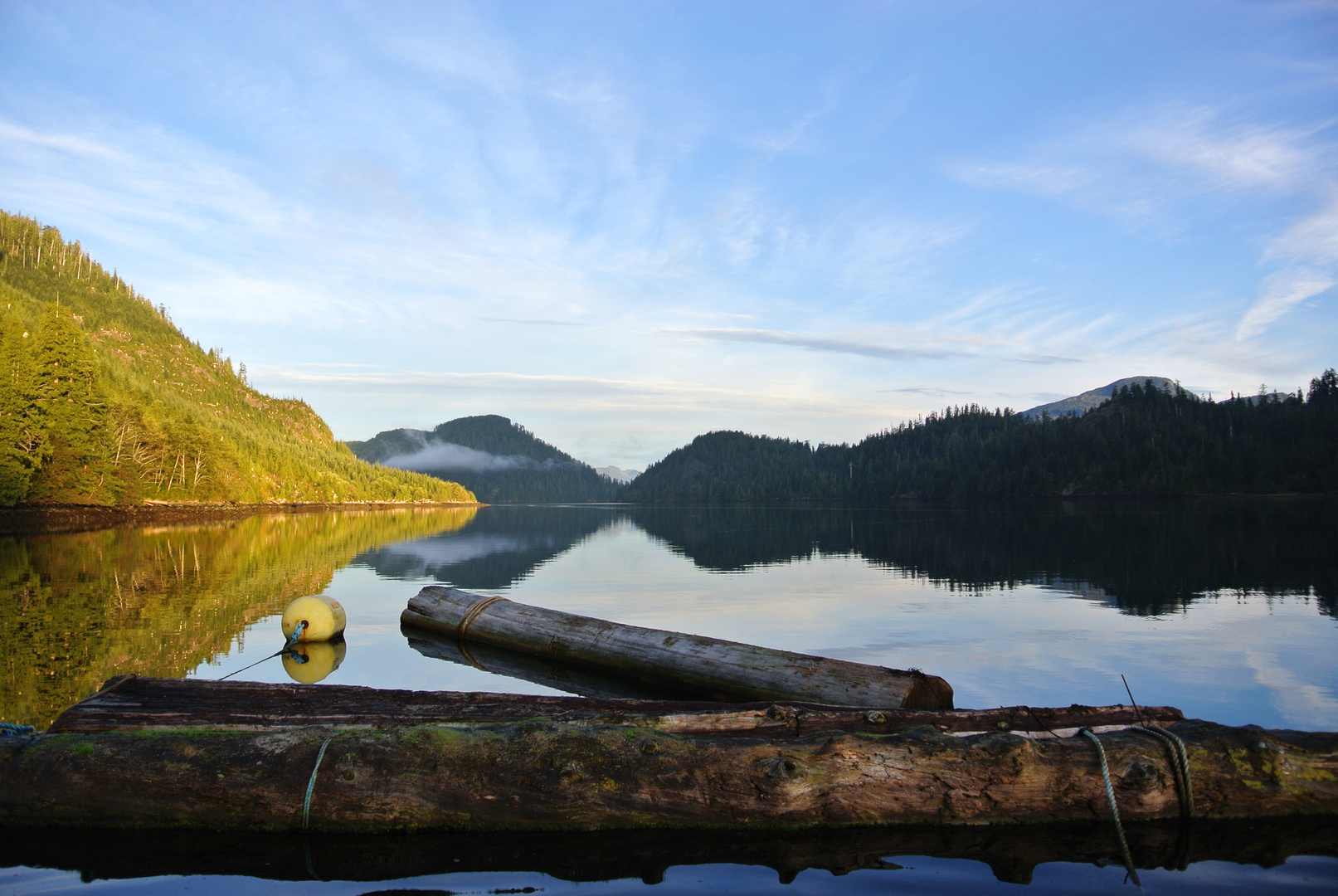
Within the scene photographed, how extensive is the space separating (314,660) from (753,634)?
34.8 ft

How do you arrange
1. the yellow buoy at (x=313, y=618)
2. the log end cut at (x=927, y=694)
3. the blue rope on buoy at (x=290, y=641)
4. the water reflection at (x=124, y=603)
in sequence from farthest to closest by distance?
the yellow buoy at (x=313, y=618), the blue rope on buoy at (x=290, y=641), the water reflection at (x=124, y=603), the log end cut at (x=927, y=694)

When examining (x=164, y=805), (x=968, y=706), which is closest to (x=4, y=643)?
(x=164, y=805)

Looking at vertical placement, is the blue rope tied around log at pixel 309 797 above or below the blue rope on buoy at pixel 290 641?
above

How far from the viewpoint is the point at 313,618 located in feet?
56.9

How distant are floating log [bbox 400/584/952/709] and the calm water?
29.8 inches

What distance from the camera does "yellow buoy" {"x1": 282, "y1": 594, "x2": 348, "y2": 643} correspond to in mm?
17188

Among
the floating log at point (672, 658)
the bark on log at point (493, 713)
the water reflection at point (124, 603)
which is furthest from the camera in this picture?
the water reflection at point (124, 603)

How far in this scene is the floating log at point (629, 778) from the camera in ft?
23.0

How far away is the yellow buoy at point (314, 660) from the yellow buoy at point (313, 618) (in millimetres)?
220

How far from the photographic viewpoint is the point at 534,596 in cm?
2742

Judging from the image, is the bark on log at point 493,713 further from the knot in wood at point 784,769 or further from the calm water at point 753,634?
the calm water at point 753,634

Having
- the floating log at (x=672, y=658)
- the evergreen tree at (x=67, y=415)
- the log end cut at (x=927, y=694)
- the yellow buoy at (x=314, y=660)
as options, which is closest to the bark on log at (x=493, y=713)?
the log end cut at (x=927, y=694)

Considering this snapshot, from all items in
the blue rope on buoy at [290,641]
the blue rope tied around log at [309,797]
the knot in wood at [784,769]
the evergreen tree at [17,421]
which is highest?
the evergreen tree at [17,421]

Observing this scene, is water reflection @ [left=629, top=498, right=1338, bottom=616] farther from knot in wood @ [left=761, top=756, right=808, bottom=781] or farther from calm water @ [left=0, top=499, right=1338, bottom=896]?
knot in wood @ [left=761, top=756, right=808, bottom=781]
